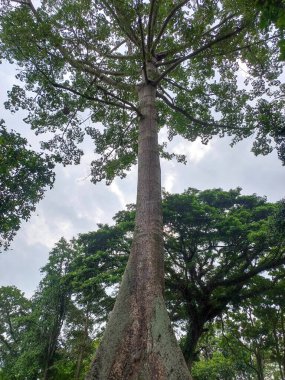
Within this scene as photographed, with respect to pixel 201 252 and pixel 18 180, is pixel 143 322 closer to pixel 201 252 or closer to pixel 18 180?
pixel 18 180

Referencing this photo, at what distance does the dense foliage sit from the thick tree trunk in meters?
5.78

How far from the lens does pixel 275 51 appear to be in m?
8.48

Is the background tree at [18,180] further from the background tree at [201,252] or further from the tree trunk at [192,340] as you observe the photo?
the tree trunk at [192,340]

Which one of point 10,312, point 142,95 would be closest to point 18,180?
point 142,95

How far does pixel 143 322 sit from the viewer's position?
3.30 metres

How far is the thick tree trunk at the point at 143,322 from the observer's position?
9.69 ft

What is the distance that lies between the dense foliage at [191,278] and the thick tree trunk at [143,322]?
5.78m

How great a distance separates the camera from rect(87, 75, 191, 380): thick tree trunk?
9.69 ft

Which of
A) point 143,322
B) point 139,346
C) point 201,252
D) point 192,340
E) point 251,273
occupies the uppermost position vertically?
point 201,252

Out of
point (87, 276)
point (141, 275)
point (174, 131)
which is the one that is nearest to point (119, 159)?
point (174, 131)

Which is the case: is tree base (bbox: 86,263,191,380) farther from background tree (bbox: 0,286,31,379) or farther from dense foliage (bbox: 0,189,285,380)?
background tree (bbox: 0,286,31,379)

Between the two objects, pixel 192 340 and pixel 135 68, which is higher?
pixel 135 68

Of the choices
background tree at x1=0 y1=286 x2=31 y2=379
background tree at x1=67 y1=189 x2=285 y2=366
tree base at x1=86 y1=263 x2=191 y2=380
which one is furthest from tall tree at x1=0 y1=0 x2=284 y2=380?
background tree at x1=0 y1=286 x2=31 y2=379

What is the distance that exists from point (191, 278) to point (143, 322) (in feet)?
31.6
